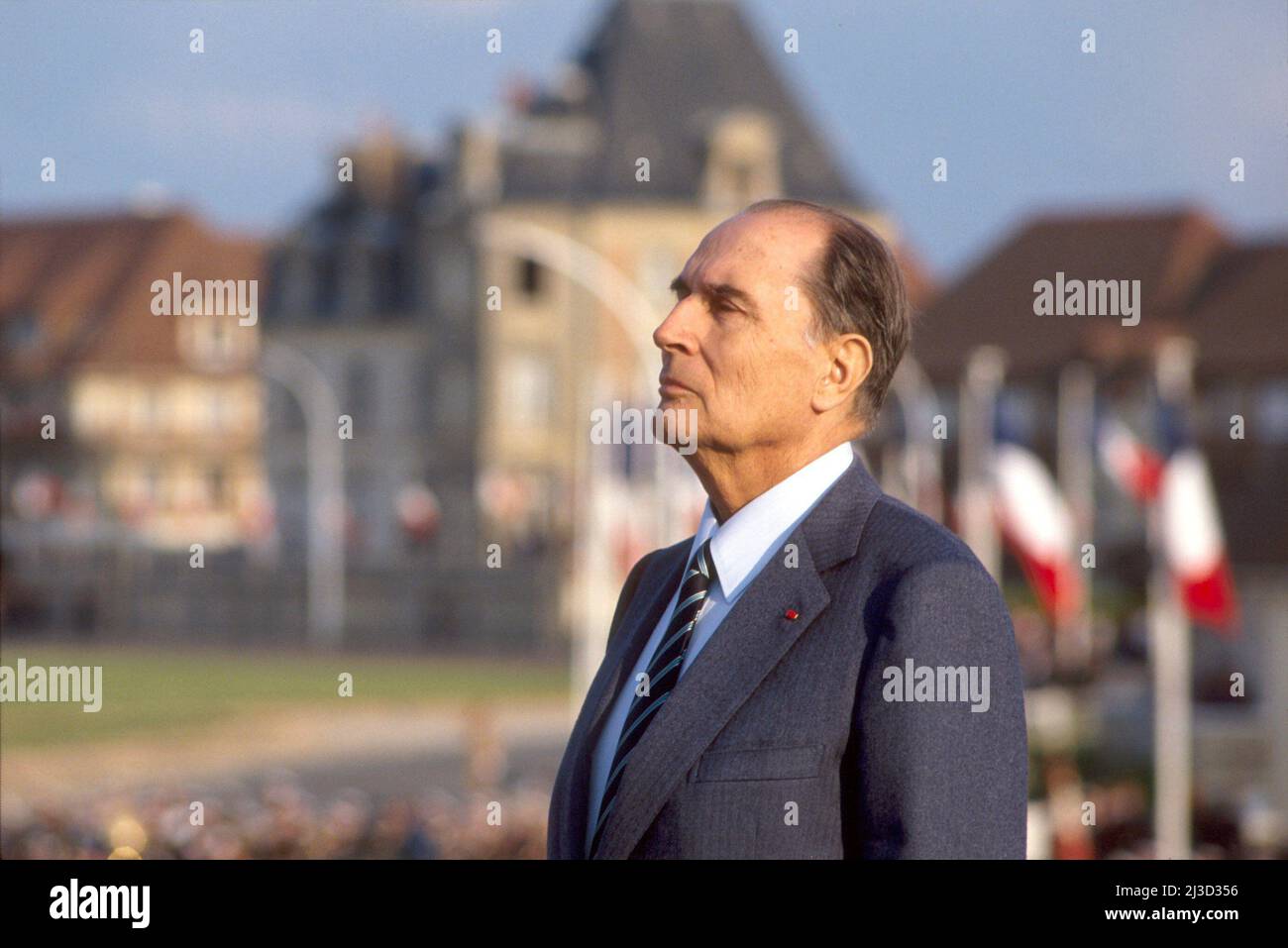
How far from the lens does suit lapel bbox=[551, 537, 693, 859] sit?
10.1ft

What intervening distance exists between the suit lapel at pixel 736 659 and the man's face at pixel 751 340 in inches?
5.8

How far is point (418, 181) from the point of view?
7056cm

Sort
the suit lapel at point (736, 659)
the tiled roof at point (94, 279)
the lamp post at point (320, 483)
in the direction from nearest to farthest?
the suit lapel at point (736, 659), the lamp post at point (320, 483), the tiled roof at point (94, 279)

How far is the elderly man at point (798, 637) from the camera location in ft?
8.83

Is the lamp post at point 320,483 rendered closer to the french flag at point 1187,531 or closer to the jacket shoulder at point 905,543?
the french flag at point 1187,531

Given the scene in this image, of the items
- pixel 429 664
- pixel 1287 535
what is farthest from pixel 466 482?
pixel 1287 535

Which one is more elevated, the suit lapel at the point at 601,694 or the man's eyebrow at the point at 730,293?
the man's eyebrow at the point at 730,293

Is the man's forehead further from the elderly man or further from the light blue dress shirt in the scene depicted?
the light blue dress shirt

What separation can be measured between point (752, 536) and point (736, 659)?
21cm

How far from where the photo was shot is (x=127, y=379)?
7081 centimetres

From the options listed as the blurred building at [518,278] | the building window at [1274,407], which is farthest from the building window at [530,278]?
the building window at [1274,407]

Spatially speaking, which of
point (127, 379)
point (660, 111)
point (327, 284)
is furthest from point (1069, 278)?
point (127, 379)
